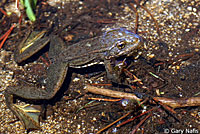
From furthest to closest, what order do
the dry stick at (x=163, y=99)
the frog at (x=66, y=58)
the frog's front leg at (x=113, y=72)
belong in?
the frog's front leg at (x=113, y=72)
the frog at (x=66, y=58)
the dry stick at (x=163, y=99)

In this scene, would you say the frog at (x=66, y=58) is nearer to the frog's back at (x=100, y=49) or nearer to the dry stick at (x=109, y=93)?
the frog's back at (x=100, y=49)

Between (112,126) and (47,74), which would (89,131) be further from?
(47,74)

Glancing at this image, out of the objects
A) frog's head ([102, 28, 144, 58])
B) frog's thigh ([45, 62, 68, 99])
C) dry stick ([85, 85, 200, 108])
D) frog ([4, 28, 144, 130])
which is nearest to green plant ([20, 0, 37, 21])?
frog ([4, 28, 144, 130])

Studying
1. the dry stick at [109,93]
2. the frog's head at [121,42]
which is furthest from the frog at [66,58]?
the dry stick at [109,93]

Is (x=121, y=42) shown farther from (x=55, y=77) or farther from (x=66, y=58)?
(x=55, y=77)

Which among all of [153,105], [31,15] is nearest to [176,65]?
[153,105]

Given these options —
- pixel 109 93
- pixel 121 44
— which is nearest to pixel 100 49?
pixel 121 44

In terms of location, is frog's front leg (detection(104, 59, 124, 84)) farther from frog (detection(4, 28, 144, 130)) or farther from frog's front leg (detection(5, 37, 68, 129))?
frog's front leg (detection(5, 37, 68, 129))

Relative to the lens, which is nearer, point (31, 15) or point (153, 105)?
point (153, 105)
